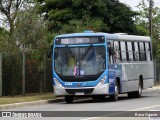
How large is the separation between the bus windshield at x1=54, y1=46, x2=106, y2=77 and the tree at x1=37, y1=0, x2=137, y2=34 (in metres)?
15.9

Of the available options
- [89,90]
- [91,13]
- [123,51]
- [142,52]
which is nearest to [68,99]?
[89,90]

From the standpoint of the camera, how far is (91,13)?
4353 centimetres

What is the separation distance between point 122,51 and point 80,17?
16.5 m

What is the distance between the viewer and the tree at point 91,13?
4275 cm

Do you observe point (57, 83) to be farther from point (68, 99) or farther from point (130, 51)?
point (130, 51)

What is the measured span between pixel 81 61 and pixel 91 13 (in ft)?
62.7

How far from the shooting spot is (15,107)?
22.4 meters

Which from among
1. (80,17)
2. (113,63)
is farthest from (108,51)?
(80,17)

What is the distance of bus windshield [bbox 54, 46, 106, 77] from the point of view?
24656 millimetres

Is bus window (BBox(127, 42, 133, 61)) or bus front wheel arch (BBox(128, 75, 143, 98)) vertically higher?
bus window (BBox(127, 42, 133, 61))

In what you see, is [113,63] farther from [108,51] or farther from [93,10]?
[93,10]

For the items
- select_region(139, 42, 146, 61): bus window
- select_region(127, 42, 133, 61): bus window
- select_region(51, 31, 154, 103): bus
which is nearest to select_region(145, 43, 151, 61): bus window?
select_region(139, 42, 146, 61): bus window

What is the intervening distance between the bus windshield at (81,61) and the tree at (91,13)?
52.1 ft

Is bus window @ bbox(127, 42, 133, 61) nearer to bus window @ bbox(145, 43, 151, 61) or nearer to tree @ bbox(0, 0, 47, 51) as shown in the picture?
bus window @ bbox(145, 43, 151, 61)
